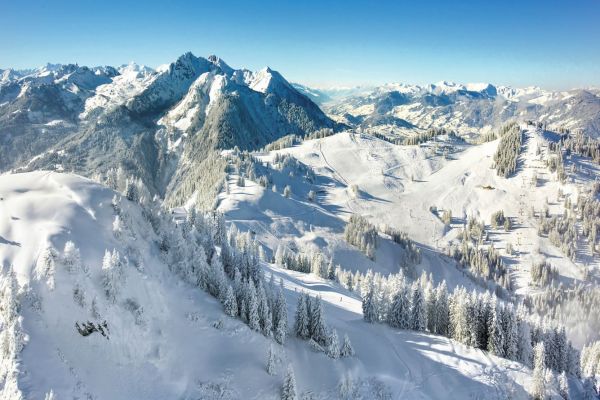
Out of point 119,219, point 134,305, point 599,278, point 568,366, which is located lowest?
point 599,278

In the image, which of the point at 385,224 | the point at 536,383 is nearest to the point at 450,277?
the point at 385,224

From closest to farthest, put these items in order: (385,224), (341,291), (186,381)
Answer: (186,381)
(341,291)
(385,224)

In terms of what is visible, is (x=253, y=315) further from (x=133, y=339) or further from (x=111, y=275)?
(x=111, y=275)

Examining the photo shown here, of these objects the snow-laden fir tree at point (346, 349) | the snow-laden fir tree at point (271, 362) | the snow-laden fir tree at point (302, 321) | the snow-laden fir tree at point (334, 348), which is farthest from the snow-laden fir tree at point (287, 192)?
the snow-laden fir tree at point (271, 362)

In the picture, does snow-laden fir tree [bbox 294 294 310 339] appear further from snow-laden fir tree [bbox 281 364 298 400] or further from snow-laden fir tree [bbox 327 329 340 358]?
snow-laden fir tree [bbox 281 364 298 400]

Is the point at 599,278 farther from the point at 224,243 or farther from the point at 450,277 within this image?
the point at 224,243

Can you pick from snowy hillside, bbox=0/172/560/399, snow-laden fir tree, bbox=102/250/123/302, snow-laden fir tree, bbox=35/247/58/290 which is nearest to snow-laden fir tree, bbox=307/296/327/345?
snowy hillside, bbox=0/172/560/399

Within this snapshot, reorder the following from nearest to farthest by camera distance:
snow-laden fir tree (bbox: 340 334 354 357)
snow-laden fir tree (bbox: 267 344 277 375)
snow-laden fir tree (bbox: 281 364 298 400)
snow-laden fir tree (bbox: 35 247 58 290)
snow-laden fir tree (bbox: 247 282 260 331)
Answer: snow-laden fir tree (bbox: 35 247 58 290) < snow-laden fir tree (bbox: 281 364 298 400) < snow-laden fir tree (bbox: 267 344 277 375) < snow-laden fir tree (bbox: 247 282 260 331) < snow-laden fir tree (bbox: 340 334 354 357)

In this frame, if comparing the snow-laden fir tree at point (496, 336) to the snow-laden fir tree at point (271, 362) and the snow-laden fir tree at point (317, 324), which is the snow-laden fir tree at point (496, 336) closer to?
the snow-laden fir tree at point (317, 324)

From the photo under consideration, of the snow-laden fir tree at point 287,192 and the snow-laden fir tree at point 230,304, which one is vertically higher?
the snow-laden fir tree at point 287,192
